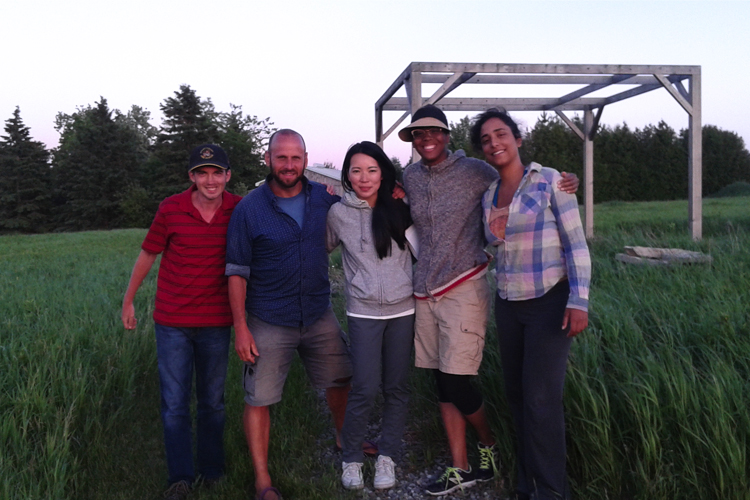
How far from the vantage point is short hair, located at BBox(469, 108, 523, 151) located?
2.93m

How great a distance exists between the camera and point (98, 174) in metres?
41.6

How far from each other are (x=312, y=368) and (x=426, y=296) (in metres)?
0.89

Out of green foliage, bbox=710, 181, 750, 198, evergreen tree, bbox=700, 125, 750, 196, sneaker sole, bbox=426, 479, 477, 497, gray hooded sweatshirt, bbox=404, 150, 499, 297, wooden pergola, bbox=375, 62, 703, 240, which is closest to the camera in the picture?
gray hooded sweatshirt, bbox=404, 150, 499, 297

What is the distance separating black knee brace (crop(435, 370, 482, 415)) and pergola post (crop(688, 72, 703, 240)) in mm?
6657

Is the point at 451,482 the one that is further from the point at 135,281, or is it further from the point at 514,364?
the point at 135,281

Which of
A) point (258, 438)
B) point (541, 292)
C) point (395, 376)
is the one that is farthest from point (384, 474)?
point (541, 292)

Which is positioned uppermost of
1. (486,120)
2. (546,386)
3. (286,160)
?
(486,120)

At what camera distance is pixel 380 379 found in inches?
130

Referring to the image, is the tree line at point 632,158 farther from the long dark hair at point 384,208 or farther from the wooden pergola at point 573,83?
the long dark hair at point 384,208

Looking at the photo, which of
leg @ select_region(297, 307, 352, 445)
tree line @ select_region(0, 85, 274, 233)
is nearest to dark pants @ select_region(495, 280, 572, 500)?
leg @ select_region(297, 307, 352, 445)

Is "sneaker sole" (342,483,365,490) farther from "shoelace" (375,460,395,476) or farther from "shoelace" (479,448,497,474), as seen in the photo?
"shoelace" (479,448,497,474)

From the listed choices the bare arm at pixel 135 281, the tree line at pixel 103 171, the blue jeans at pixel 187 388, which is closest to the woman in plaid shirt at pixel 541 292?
the blue jeans at pixel 187 388

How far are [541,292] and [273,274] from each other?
1.40 m

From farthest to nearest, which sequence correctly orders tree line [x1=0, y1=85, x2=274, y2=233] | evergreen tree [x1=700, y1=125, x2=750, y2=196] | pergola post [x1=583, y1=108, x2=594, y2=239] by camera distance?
1. tree line [x1=0, y1=85, x2=274, y2=233]
2. evergreen tree [x1=700, y1=125, x2=750, y2=196]
3. pergola post [x1=583, y1=108, x2=594, y2=239]
